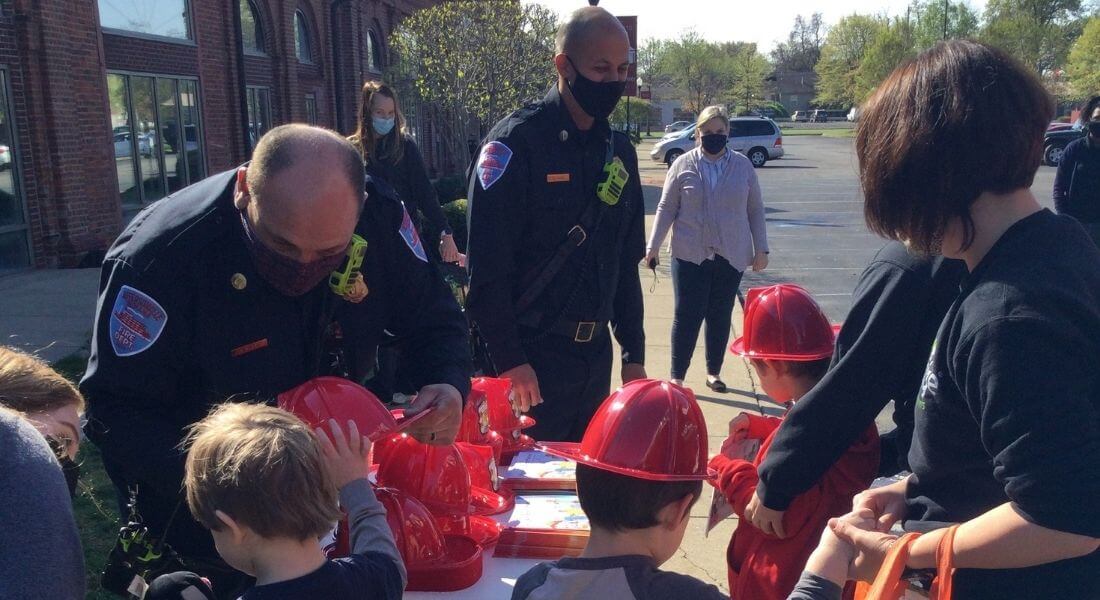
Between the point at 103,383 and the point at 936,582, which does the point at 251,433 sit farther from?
the point at 936,582

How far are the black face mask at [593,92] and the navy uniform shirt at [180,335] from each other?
→ 133 centimetres

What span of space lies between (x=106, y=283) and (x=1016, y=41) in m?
71.0

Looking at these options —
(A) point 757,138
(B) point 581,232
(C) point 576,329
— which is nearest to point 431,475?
(C) point 576,329

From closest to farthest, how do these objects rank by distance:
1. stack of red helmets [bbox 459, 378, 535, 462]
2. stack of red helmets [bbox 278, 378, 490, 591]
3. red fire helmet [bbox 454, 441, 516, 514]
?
stack of red helmets [bbox 278, 378, 490, 591]
red fire helmet [bbox 454, 441, 516, 514]
stack of red helmets [bbox 459, 378, 535, 462]

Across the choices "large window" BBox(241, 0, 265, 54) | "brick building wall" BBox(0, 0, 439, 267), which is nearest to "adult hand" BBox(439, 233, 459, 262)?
"brick building wall" BBox(0, 0, 439, 267)

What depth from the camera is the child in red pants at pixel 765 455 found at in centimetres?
204

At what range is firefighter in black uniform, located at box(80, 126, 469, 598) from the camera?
195 cm

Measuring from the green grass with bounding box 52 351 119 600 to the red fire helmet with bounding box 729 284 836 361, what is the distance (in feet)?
9.07

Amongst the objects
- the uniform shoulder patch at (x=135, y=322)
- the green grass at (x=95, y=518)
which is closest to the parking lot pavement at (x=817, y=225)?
the uniform shoulder patch at (x=135, y=322)

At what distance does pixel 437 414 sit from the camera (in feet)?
Result: 7.21

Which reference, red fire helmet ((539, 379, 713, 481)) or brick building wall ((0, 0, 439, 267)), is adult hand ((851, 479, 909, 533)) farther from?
brick building wall ((0, 0, 439, 267))

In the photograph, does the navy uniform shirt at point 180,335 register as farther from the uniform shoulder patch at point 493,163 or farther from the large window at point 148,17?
the large window at point 148,17

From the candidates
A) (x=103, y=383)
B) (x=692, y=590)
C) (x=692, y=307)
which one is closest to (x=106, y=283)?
(x=103, y=383)

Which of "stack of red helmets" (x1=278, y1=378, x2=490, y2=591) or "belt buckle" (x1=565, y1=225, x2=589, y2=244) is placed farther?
"belt buckle" (x1=565, y1=225, x2=589, y2=244)
